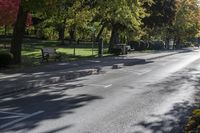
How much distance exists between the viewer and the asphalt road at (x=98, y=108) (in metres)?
9.98

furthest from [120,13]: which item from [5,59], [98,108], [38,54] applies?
[98,108]

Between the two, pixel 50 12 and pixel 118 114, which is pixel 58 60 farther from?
pixel 118 114

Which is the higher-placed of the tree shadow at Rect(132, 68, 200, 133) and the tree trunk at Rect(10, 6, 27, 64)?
the tree trunk at Rect(10, 6, 27, 64)

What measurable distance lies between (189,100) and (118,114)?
399 centimetres

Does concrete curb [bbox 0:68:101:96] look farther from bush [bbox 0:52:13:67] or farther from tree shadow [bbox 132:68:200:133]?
tree shadow [bbox 132:68:200:133]

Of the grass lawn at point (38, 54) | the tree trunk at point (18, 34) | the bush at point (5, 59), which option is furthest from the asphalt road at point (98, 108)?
the grass lawn at point (38, 54)

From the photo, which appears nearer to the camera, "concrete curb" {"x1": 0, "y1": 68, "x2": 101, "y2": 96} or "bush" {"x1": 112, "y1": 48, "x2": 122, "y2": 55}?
"concrete curb" {"x1": 0, "y1": 68, "x2": 101, "y2": 96}

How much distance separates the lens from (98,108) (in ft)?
41.7

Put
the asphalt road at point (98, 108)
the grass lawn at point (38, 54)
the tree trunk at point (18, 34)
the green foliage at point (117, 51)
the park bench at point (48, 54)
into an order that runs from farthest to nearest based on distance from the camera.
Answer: the green foliage at point (117, 51) → the park bench at point (48, 54) → the grass lawn at point (38, 54) → the tree trunk at point (18, 34) → the asphalt road at point (98, 108)

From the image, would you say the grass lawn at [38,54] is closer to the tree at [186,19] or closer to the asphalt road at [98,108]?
the asphalt road at [98,108]

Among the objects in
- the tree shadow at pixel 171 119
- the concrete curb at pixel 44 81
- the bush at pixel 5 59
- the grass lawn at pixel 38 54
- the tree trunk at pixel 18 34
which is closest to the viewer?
the tree shadow at pixel 171 119

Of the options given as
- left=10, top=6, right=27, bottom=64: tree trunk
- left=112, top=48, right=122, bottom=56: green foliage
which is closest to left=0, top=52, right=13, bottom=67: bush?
left=10, top=6, right=27, bottom=64: tree trunk

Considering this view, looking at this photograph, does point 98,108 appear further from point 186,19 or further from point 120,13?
point 186,19

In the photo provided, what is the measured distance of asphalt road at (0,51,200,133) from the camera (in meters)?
9.98
